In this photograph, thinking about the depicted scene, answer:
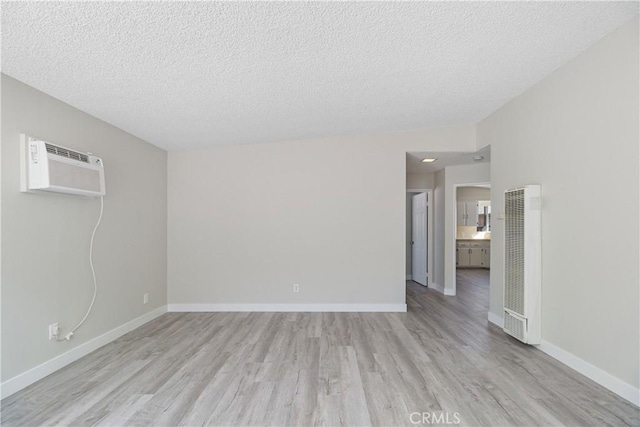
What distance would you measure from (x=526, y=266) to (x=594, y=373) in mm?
947

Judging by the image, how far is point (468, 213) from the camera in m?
8.74

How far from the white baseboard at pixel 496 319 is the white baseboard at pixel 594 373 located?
69cm

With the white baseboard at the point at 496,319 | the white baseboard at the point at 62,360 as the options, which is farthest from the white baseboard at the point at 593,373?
the white baseboard at the point at 62,360

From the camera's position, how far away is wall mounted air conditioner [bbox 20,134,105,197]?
2.33 metres

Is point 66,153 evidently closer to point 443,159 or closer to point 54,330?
point 54,330

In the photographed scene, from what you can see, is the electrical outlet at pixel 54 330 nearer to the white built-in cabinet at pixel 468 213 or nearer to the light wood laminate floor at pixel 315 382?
the light wood laminate floor at pixel 315 382

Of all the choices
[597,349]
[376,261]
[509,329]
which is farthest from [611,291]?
[376,261]

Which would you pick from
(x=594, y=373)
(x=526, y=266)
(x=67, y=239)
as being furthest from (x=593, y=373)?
(x=67, y=239)

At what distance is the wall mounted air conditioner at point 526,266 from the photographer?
2.95 m

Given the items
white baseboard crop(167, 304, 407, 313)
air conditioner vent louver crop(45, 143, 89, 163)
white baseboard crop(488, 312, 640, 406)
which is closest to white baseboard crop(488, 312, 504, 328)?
white baseboard crop(488, 312, 640, 406)

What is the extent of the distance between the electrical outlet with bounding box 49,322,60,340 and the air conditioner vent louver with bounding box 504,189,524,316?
13.8 ft

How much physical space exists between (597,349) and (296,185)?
3540 millimetres

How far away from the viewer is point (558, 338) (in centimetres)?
276

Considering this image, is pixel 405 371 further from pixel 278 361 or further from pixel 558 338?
pixel 558 338
